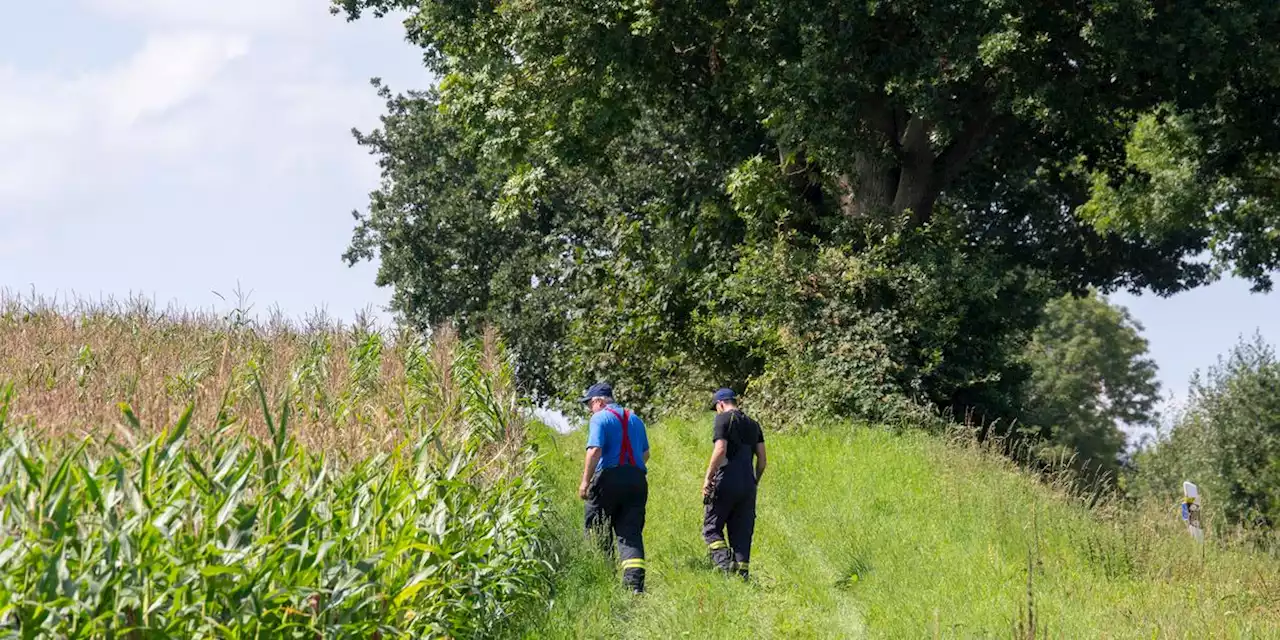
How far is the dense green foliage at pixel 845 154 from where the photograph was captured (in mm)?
22125

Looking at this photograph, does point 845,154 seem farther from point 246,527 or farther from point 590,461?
point 246,527

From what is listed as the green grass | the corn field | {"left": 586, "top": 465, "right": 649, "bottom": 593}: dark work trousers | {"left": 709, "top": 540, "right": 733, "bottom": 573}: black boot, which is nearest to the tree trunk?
the green grass

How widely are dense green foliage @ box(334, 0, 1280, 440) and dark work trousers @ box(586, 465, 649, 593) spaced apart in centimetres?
1080

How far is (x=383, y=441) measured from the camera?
9711 millimetres

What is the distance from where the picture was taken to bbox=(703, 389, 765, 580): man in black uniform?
1214cm

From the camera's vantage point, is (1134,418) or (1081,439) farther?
(1134,418)

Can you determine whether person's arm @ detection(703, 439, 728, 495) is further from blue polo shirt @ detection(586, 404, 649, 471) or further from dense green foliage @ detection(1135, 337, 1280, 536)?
dense green foliage @ detection(1135, 337, 1280, 536)

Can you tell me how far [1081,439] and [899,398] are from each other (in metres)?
47.4

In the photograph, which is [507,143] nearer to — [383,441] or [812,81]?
[812,81]

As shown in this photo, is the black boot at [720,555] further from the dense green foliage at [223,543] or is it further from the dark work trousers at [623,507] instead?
the dense green foliage at [223,543]

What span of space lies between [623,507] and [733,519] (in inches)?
44.4

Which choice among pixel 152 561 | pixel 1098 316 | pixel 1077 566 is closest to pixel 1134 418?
pixel 1098 316

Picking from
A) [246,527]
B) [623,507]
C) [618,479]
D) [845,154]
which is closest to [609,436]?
[618,479]

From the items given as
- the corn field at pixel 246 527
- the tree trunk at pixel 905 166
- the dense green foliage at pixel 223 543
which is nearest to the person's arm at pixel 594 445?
the corn field at pixel 246 527
